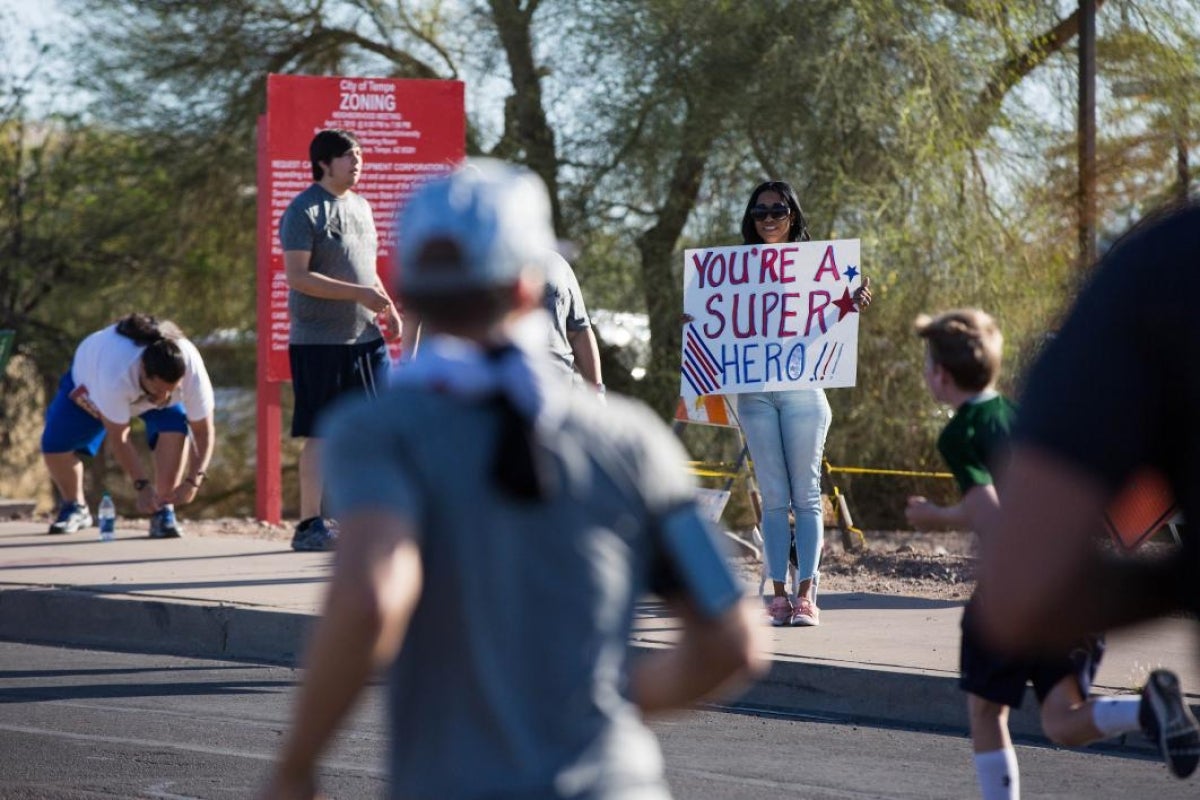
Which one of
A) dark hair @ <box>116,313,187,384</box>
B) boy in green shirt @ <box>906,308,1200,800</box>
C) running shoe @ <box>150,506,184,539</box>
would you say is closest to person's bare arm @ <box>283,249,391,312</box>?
dark hair @ <box>116,313,187,384</box>

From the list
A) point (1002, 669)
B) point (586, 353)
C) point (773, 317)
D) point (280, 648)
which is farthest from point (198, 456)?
point (1002, 669)

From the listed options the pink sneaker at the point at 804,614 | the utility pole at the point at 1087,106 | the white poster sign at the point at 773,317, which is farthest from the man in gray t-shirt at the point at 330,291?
the utility pole at the point at 1087,106

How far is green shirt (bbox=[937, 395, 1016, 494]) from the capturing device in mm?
4430

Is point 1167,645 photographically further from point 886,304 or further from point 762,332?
point 886,304

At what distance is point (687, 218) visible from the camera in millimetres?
18141

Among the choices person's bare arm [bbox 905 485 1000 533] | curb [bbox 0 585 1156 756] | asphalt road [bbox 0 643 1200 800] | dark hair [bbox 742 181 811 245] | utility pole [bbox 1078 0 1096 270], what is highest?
utility pole [bbox 1078 0 1096 270]

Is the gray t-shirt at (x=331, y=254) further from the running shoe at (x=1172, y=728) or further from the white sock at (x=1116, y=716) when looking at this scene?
the running shoe at (x=1172, y=728)

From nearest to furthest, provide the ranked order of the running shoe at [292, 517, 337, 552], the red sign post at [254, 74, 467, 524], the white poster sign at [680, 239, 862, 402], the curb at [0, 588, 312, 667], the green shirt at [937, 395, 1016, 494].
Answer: the green shirt at [937, 395, 1016, 494]
the curb at [0, 588, 312, 667]
the white poster sign at [680, 239, 862, 402]
the running shoe at [292, 517, 337, 552]
the red sign post at [254, 74, 467, 524]

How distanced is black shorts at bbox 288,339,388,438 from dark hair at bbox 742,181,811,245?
7.95ft

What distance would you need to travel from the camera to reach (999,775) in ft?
16.0

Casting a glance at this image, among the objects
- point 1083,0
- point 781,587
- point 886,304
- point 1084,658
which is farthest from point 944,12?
point 1084,658

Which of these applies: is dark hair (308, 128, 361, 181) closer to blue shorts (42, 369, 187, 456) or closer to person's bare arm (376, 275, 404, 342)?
person's bare arm (376, 275, 404, 342)

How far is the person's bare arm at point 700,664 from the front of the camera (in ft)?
7.79

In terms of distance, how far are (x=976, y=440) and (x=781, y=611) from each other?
420cm
